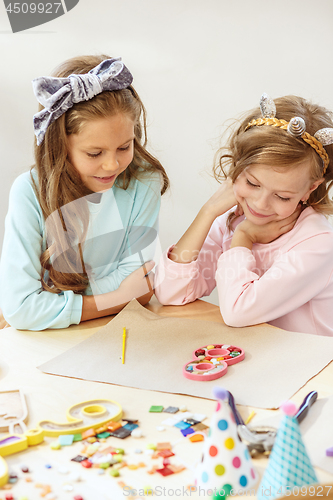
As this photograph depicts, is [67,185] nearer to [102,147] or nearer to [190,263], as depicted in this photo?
[102,147]

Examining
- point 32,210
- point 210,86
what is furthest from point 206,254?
point 210,86

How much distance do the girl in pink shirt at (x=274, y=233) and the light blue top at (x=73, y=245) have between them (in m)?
0.10

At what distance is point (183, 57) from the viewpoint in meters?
1.92

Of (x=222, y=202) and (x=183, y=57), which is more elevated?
(x=183, y=57)

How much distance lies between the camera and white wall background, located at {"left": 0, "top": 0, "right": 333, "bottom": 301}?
184 cm

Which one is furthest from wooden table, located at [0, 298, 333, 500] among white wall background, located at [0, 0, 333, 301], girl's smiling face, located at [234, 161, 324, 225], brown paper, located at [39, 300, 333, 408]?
white wall background, located at [0, 0, 333, 301]

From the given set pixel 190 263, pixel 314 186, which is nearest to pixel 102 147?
pixel 190 263

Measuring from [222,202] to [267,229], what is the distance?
0.42 ft

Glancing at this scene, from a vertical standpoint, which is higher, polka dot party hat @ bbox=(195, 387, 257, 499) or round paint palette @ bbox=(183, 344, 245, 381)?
polka dot party hat @ bbox=(195, 387, 257, 499)

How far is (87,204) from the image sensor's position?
1.15 metres

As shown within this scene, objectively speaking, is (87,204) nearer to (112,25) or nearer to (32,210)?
(32,210)

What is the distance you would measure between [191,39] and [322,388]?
1565 mm

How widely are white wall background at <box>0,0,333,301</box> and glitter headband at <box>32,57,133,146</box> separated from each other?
2.78 ft

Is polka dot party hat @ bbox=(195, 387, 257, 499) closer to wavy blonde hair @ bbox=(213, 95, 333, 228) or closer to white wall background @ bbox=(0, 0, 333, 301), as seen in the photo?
wavy blonde hair @ bbox=(213, 95, 333, 228)
